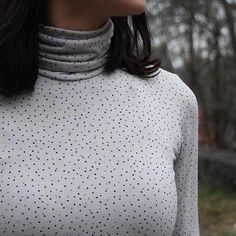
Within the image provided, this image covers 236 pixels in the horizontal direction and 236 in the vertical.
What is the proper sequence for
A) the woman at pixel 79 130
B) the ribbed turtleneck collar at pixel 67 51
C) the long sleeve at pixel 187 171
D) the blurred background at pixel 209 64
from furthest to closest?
the blurred background at pixel 209 64, the long sleeve at pixel 187 171, the ribbed turtleneck collar at pixel 67 51, the woman at pixel 79 130

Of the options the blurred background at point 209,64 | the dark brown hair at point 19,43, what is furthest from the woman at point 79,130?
the blurred background at point 209,64

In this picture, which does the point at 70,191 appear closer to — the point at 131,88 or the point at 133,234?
the point at 133,234

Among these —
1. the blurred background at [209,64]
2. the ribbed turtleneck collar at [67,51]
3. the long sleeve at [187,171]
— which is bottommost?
the blurred background at [209,64]

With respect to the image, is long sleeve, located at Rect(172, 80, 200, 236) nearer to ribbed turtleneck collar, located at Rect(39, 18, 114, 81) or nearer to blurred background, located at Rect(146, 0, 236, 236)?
ribbed turtleneck collar, located at Rect(39, 18, 114, 81)

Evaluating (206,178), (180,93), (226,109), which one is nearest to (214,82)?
(226,109)

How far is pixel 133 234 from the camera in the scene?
1.67 meters

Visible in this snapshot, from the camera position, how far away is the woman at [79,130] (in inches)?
64.2

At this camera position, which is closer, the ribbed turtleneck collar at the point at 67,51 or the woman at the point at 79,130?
the woman at the point at 79,130

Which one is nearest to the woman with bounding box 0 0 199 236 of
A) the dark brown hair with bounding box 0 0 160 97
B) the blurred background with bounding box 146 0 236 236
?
the dark brown hair with bounding box 0 0 160 97

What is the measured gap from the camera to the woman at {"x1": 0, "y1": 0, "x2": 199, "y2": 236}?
163cm

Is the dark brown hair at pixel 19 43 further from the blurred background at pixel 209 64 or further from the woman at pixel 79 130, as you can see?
the blurred background at pixel 209 64

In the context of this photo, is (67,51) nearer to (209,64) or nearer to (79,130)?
(79,130)

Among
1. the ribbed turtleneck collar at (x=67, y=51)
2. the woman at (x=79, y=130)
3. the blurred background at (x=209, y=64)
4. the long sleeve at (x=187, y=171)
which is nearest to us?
the woman at (x=79, y=130)

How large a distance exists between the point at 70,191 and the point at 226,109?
8524 millimetres
